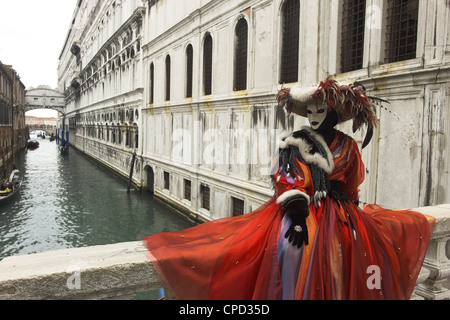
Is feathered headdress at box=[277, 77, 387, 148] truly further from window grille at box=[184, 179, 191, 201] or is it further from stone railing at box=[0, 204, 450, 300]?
window grille at box=[184, 179, 191, 201]

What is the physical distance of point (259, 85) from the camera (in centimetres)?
888

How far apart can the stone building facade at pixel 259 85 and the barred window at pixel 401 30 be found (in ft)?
0.05

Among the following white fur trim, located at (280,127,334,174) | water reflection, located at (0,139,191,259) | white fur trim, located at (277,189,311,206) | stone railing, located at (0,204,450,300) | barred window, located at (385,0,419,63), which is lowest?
water reflection, located at (0,139,191,259)

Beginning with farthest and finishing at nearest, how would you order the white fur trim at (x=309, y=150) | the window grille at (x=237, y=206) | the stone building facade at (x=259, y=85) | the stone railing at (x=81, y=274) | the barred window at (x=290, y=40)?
the window grille at (x=237, y=206) < the barred window at (x=290, y=40) < the stone building facade at (x=259, y=85) < the white fur trim at (x=309, y=150) < the stone railing at (x=81, y=274)

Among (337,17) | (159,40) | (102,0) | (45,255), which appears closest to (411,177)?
(337,17)

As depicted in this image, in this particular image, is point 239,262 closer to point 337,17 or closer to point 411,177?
point 411,177

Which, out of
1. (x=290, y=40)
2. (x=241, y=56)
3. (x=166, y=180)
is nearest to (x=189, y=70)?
(x=241, y=56)

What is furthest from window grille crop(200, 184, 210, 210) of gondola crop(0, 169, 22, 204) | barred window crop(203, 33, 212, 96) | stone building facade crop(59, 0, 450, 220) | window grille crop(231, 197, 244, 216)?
gondola crop(0, 169, 22, 204)

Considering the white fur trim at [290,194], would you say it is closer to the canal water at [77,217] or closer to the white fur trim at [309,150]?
the white fur trim at [309,150]

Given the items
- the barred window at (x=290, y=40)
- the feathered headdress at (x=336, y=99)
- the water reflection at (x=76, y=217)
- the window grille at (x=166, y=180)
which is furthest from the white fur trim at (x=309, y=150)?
the window grille at (x=166, y=180)

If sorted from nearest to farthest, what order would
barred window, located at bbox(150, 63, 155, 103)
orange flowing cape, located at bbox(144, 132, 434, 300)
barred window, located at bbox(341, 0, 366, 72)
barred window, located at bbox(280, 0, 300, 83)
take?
1. orange flowing cape, located at bbox(144, 132, 434, 300)
2. barred window, located at bbox(341, 0, 366, 72)
3. barred window, located at bbox(280, 0, 300, 83)
4. barred window, located at bbox(150, 63, 155, 103)

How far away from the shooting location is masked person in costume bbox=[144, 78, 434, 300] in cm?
192

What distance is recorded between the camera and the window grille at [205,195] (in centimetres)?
1171

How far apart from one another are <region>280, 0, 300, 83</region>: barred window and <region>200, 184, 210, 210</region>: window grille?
4.96m
